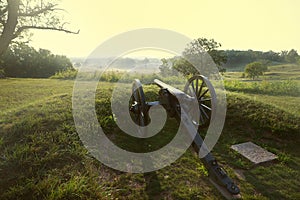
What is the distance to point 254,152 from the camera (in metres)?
5.28

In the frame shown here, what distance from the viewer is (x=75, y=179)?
3.75 meters

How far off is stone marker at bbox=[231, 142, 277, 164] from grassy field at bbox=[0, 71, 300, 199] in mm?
169

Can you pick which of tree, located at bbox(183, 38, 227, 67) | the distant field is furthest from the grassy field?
the distant field

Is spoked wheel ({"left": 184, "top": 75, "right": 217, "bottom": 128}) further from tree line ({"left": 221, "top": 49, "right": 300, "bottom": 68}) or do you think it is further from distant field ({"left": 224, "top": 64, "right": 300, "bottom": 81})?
tree line ({"left": 221, "top": 49, "right": 300, "bottom": 68})

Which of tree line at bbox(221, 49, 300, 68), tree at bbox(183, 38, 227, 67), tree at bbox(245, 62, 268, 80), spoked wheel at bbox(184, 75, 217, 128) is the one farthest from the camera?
tree line at bbox(221, 49, 300, 68)

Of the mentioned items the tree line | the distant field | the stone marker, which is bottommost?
the stone marker

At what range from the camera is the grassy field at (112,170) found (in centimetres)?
367

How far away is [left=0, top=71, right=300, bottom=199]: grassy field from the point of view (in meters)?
3.67

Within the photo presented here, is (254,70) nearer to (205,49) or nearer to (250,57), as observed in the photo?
(205,49)

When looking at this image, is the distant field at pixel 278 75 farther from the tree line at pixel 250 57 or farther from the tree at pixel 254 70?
the tree line at pixel 250 57

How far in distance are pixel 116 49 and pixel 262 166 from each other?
4260 mm

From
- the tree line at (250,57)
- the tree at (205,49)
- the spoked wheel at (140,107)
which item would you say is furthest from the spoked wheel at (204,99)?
the tree line at (250,57)

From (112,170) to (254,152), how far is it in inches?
137

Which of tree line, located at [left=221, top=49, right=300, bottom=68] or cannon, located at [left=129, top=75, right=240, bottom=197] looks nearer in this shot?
cannon, located at [left=129, top=75, right=240, bottom=197]
